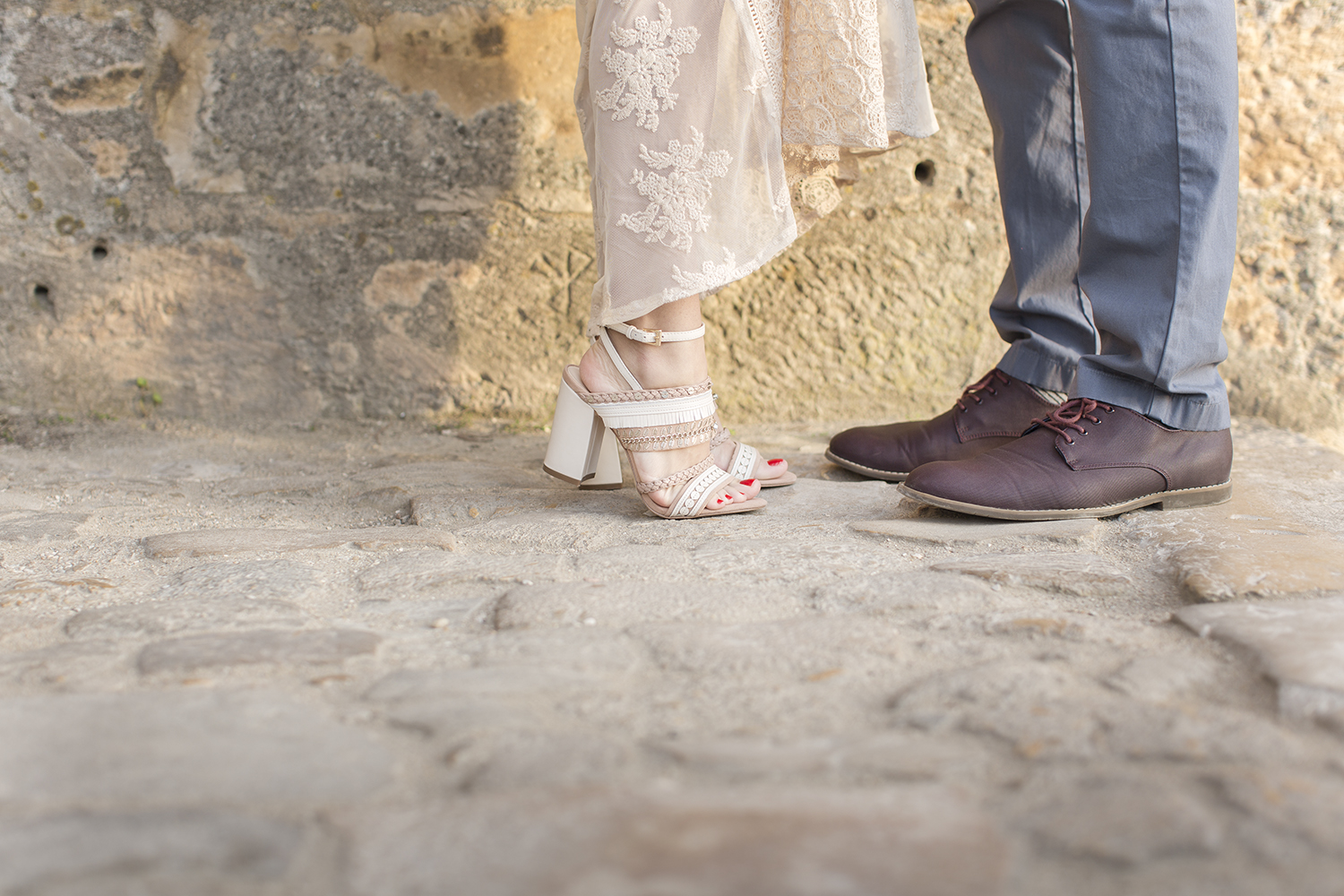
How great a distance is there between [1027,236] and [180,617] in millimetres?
1253

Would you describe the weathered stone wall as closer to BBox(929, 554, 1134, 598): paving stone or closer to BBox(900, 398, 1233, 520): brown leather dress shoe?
BBox(900, 398, 1233, 520): brown leather dress shoe

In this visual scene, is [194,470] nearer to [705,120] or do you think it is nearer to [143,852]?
[705,120]

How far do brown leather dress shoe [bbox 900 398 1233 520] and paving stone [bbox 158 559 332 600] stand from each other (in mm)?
708

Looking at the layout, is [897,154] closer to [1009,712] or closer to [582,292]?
[582,292]

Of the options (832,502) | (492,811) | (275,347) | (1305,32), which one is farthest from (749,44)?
(1305,32)

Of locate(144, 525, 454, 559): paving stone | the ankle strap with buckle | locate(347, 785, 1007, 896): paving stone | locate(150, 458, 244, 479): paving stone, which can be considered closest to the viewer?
locate(347, 785, 1007, 896): paving stone

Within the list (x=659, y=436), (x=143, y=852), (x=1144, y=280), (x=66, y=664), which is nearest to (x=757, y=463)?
(x=659, y=436)

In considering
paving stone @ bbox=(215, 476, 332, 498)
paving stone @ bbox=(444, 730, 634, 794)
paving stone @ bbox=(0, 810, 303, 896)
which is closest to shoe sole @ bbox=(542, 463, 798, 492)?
paving stone @ bbox=(215, 476, 332, 498)

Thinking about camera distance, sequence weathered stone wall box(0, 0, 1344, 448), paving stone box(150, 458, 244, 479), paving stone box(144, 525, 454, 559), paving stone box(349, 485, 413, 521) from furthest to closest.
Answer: weathered stone wall box(0, 0, 1344, 448)
paving stone box(150, 458, 244, 479)
paving stone box(349, 485, 413, 521)
paving stone box(144, 525, 454, 559)

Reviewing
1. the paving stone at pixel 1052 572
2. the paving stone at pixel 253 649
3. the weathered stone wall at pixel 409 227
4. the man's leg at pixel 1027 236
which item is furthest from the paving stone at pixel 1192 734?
the weathered stone wall at pixel 409 227

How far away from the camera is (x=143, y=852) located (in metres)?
0.47

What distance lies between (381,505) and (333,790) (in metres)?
0.82

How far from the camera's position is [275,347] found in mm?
1773

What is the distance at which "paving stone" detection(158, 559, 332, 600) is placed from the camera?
90cm
